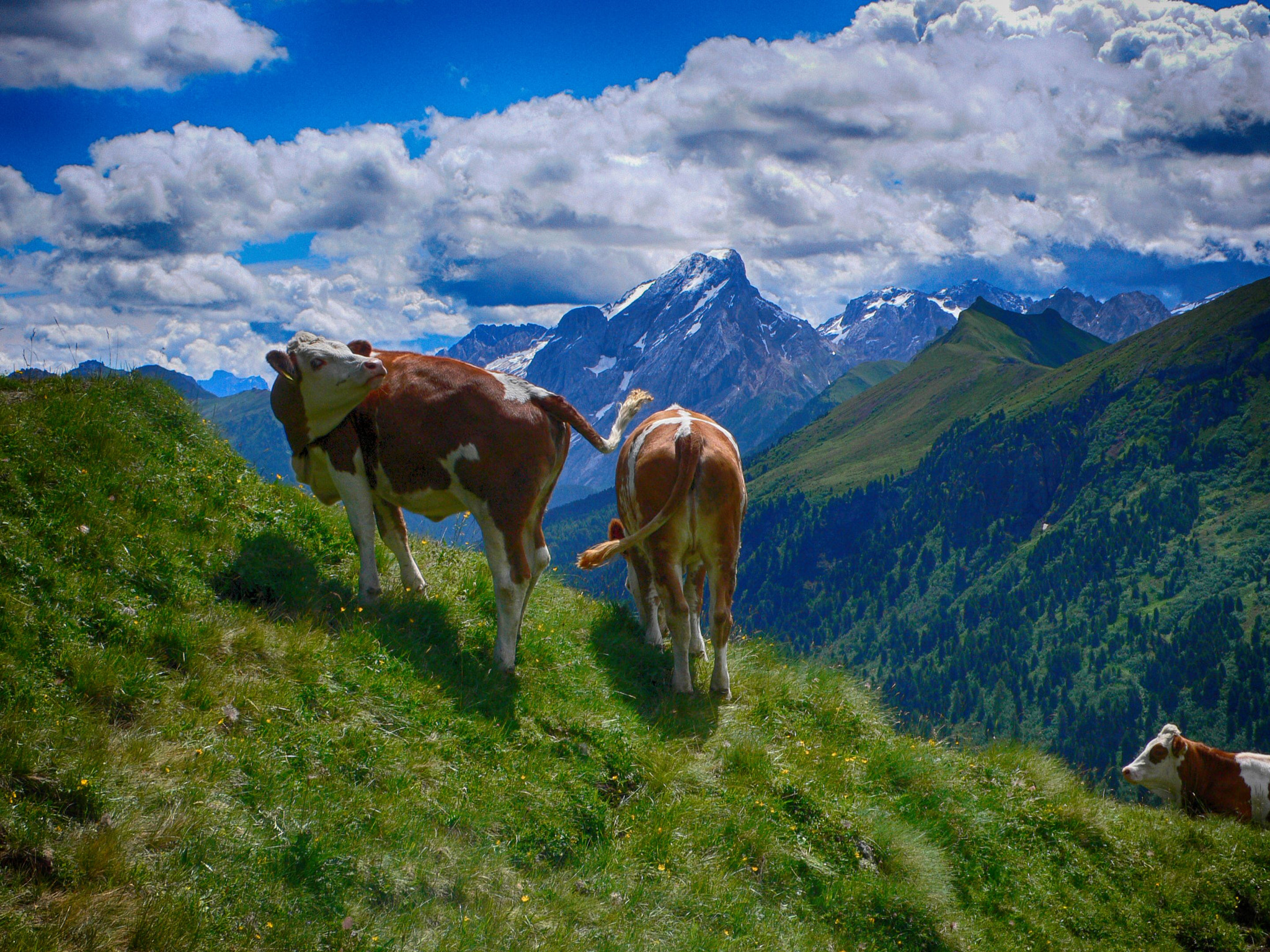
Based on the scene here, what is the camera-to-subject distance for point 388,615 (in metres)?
9.70

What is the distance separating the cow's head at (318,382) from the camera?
959 cm

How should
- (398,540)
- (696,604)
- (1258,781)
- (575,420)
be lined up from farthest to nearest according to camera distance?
(1258,781) < (696,604) < (398,540) < (575,420)

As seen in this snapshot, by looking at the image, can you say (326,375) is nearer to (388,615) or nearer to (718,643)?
(388,615)

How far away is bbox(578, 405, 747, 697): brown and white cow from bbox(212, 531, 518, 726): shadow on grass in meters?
1.89

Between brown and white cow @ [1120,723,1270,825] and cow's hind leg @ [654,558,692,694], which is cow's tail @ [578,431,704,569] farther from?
brown and white cow @ [1120,723,1270,825]

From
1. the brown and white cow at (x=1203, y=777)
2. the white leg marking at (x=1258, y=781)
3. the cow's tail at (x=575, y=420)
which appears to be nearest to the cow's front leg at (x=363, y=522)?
the cow's tail at (x=575, y=420)

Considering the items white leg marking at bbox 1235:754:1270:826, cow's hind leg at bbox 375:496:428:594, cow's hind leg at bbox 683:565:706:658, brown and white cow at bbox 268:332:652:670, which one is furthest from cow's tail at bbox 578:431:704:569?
white leg marking at bbox 1235:754:1270:826

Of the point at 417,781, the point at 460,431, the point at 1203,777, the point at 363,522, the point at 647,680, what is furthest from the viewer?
the point at 1203,777

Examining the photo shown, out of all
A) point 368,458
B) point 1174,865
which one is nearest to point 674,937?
point 368,458

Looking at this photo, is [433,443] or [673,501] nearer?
[433,443]

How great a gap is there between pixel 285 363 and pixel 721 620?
19.8ft

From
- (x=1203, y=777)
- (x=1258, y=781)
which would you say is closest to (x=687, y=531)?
(x=1203, y=777)

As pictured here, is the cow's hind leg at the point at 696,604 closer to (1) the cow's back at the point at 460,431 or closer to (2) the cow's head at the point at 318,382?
(1) the cow's back at the point at 460,431

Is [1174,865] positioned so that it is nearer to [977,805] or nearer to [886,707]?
[977,805]
